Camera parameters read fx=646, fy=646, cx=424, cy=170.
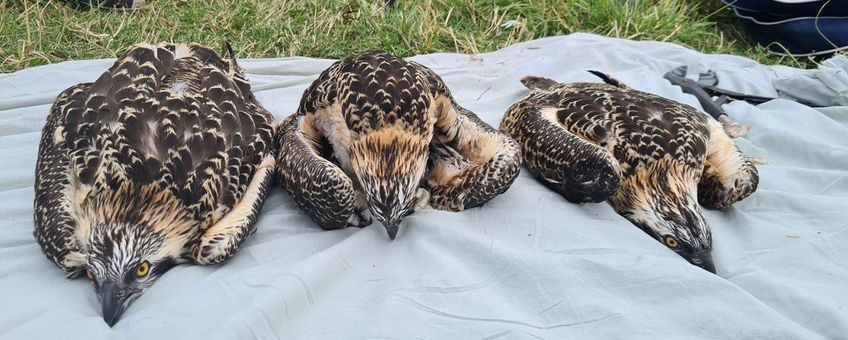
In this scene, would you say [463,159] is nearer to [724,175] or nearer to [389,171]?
[389,171]

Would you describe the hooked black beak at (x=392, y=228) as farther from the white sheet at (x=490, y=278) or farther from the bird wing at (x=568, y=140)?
the bird wing at (x=568, y=140)

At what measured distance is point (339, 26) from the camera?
6844 millimetres

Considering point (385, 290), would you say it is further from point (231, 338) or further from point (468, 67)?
point (468, 67)

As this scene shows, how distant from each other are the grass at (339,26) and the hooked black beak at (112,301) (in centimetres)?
362

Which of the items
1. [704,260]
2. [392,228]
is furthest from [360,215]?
[704,260]

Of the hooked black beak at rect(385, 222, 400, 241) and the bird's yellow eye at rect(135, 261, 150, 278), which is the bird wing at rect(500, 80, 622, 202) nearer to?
the hooked black beak at rect(385, 222, 400, 241)

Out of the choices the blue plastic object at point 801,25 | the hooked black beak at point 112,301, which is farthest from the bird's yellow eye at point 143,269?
the blue plastic object at point 801,25

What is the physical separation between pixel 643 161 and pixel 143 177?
2.95 meters

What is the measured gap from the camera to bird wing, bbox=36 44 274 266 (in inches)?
136

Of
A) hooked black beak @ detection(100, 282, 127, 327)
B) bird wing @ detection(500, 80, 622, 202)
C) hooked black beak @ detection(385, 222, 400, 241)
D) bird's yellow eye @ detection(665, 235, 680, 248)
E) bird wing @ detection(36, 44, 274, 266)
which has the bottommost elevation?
bird's yellow eye @ detection(665, 235, 680, 248)

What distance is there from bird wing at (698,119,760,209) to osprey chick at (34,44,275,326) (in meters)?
2.84

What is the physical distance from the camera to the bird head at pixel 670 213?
375cm

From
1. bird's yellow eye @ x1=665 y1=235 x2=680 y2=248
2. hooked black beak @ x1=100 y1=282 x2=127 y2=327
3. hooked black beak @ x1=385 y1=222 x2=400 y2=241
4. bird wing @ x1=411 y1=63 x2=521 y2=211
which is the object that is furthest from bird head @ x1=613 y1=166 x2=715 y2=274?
hooked black beak @ x1=100 y1=282 x2=127 y2=327

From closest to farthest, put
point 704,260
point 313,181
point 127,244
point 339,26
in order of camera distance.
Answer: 1. point 127,244
2. point 313,181
3. point 704,260
4. point 339,26
